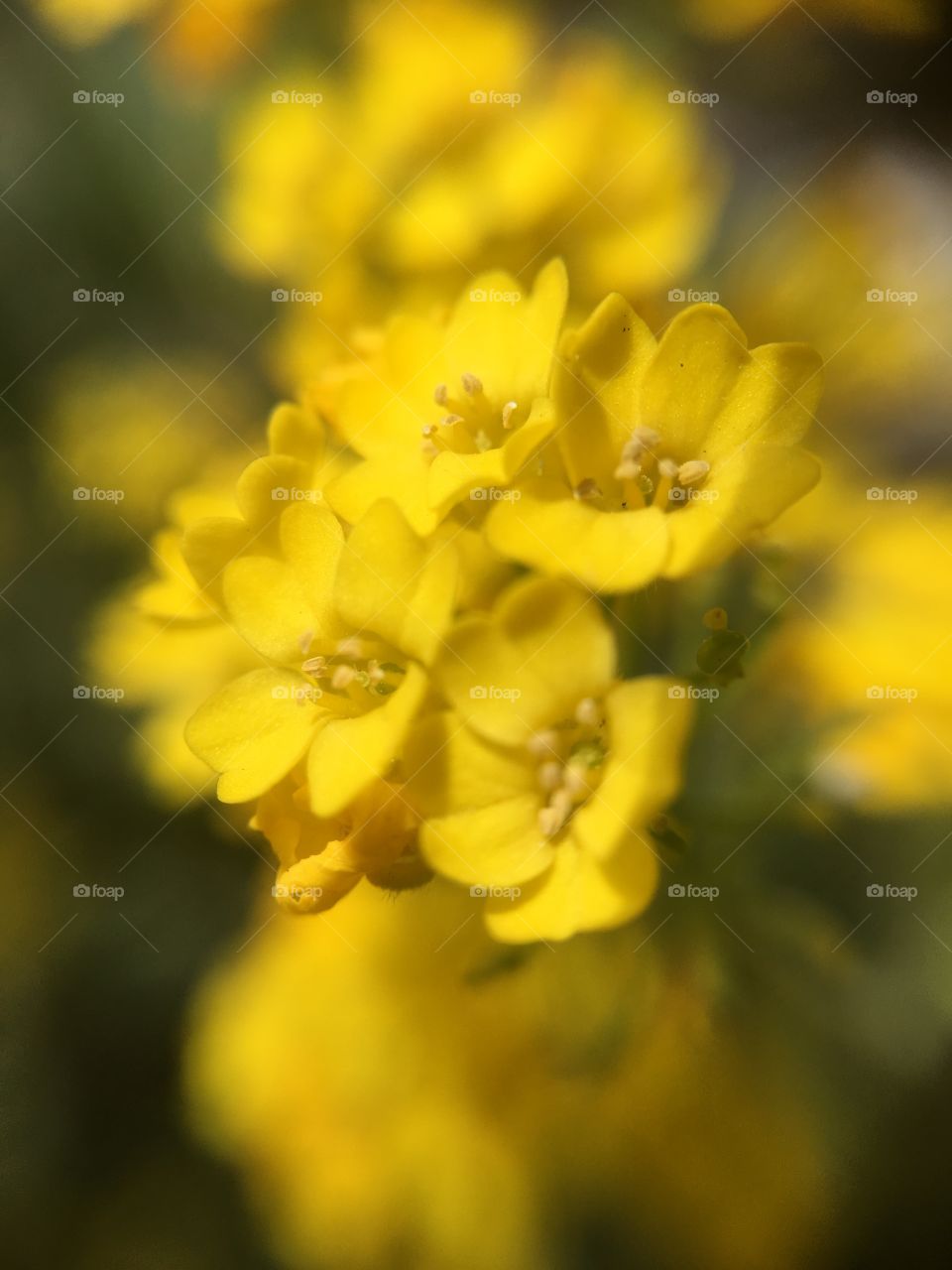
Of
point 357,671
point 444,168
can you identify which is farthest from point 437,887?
point 444,168

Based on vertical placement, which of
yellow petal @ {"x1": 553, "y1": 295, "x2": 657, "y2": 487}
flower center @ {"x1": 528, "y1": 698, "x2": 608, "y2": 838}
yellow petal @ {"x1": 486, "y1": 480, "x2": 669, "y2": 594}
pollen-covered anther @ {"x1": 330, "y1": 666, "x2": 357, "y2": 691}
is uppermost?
yellow petal @ {"x1": 553, "y1": 295, "x2": 657, "y2": 487}

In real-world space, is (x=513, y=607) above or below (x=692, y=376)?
below

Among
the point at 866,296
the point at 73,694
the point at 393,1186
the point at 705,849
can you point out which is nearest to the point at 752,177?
the point at 866,296

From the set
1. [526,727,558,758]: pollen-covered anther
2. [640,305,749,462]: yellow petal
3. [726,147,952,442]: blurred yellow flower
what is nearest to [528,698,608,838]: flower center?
[526,727,558,758]: pollen-covered anther

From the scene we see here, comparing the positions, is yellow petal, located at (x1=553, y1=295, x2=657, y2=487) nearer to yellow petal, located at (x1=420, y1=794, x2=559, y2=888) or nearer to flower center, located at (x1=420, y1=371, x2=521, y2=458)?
flower center, located at (x1=420, y1=371, x2=521, y2=458)

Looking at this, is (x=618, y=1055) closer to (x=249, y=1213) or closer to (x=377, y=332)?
(x=249, y=1213)

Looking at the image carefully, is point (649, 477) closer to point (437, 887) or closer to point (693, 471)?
point (693, 471)
